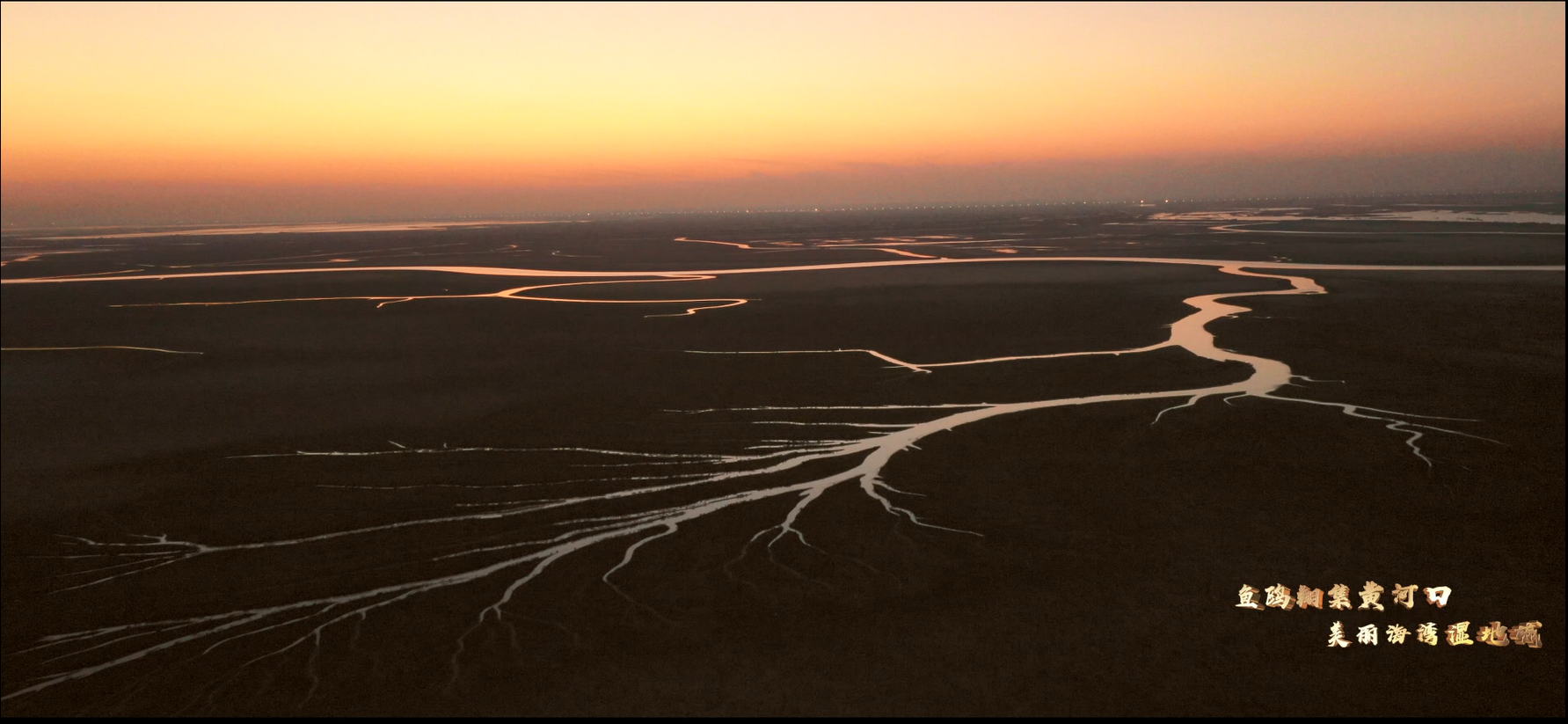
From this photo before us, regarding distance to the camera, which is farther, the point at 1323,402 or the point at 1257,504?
the point at 1323,402

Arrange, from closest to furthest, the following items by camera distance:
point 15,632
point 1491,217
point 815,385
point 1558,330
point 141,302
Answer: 1. point 15,632
2. point 815,385
3. point 1558,330
4. point 141,302
5. point 1491,217

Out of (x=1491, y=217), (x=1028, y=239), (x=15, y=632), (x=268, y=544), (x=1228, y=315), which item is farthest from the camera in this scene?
(x=1491, y=217)

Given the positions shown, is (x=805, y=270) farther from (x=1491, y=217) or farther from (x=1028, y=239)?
(x=1491, y=217)

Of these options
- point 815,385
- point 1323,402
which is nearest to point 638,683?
point 815,385

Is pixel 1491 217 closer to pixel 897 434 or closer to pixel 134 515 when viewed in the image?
pixel 897 434

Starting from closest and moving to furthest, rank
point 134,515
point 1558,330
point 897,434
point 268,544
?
point 268,544 → point 134,515 → point 897,434 → point 1558,330

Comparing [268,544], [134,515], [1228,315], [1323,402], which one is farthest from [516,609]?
[1228,315]
